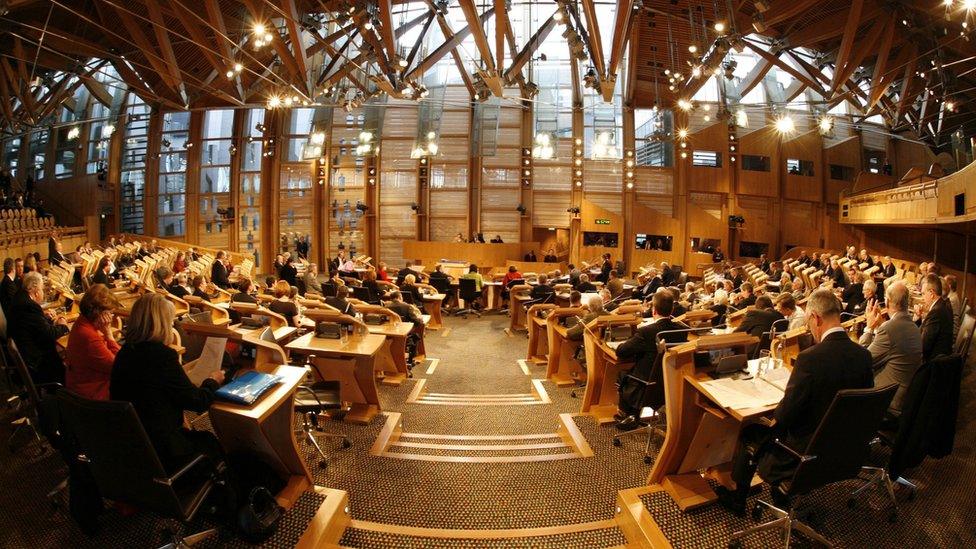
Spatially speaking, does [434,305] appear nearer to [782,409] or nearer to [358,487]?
[358,487]

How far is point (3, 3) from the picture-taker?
235 inches

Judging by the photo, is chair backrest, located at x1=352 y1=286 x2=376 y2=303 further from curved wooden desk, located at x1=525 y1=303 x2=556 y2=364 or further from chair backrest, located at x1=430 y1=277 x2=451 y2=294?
curved wooden desk, located at x1=525 y1=303 x2=556 y2=364

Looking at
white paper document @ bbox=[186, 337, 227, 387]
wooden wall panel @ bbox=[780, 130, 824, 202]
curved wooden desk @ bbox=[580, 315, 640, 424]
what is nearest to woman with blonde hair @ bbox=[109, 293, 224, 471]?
white paper document @ bbox=[186, 337, 227, 387]

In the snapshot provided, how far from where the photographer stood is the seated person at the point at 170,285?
7.19 m

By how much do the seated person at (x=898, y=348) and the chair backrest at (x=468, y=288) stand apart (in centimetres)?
845

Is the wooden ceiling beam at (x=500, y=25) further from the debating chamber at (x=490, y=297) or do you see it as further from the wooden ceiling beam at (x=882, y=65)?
the wooden ceiling beam at (x=882, y=65)

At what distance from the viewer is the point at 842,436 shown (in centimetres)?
252

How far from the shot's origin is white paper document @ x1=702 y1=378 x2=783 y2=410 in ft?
9.47

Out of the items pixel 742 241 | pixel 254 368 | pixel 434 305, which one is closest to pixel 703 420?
pixel 254 368

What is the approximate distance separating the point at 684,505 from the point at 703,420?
548 mm

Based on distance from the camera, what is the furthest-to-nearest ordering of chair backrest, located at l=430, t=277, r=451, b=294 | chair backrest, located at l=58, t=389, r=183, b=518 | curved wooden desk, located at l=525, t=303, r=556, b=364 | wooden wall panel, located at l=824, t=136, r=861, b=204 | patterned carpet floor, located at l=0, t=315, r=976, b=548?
1. wooden wall panel, located at l=824, t=136, r=861, b=204
2. chair backrest, located at l=430, t=277, r=451, b=294
3. curved wooden desk, located at l=525, t=303, r=556, b=364
4. patterned carpet floor, located at l=0, t=315, r=976, b=548
5. chair backrest, located at l=58, t=389, r=183, b=518

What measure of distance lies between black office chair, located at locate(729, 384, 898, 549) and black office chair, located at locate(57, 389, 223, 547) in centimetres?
284

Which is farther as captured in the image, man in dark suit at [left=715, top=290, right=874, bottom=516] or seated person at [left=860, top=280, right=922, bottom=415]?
seated person at [left=860, top=280, right=922, bottom=415]

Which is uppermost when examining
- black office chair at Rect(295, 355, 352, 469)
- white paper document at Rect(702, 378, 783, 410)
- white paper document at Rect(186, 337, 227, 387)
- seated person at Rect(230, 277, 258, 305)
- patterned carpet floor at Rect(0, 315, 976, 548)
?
seated person at Rect(230, 277, 258, 305)
